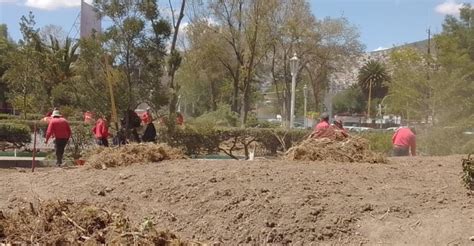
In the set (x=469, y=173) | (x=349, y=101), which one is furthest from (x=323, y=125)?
(x=349, y=101)

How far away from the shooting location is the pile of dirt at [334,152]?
984 centimetres

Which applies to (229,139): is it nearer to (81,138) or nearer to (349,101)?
(81,138)

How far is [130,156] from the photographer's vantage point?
1030 centimetres

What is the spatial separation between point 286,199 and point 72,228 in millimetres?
2239

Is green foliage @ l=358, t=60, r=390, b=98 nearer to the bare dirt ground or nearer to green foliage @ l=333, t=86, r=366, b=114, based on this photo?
green foliage @ l=333, t=86, r=366, b=114

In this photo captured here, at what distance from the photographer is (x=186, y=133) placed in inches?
746

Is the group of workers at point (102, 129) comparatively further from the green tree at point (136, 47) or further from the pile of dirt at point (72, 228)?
the pile of dirt at point (72, 228)

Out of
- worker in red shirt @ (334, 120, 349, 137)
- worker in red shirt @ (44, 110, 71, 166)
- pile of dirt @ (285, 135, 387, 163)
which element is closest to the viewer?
pile of dirt @ (285, 135, 387, 163)

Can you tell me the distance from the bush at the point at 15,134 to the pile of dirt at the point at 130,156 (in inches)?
450

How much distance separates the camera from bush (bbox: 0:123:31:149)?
2123 centimetres

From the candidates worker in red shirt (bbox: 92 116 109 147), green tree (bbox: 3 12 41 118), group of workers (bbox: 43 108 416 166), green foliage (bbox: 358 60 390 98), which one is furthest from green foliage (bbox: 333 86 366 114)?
worker in red shirt (bbox: 92 116 109 147)

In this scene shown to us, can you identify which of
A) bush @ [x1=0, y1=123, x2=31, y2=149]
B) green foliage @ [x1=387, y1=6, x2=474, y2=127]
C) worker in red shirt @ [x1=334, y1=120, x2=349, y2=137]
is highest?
green foliage @ [x1=387, y1=6, x2=474, y2=127]

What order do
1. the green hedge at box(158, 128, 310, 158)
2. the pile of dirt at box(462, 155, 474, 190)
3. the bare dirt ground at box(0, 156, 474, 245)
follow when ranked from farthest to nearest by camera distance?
1. the green hedge at box(158, 128, 310, 158)
2. the pile of dirt at box(462, 155, 474, 190)
3. the bare dirt ground at box(0, 156, 474, 245)

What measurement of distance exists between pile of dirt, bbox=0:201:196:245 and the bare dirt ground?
35.9 inches
